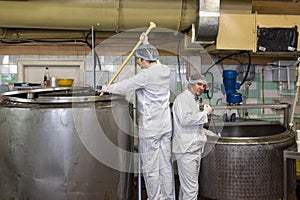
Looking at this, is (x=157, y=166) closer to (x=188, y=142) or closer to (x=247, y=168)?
(x=188, y=142)

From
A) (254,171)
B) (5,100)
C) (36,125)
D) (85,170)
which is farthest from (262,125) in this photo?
(5,100)

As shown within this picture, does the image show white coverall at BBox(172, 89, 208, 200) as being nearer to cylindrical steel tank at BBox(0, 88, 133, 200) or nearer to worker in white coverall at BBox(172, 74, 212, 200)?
worker in white coverall at BBox(172, 74, 212, 200)

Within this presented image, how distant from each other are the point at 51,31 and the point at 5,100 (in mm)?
1376

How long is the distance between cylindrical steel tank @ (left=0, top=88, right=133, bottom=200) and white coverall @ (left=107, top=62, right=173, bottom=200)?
0.41 metres

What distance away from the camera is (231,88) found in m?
3.40

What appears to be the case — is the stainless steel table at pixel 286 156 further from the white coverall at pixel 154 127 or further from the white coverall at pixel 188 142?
the white coverall at pixel 154 127

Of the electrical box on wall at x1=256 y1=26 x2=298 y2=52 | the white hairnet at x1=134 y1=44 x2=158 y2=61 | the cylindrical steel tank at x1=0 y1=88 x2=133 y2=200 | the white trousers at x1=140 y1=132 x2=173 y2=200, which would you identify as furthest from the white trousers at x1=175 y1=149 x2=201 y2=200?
the electrical box on wall at x1=256 y1=26 x2=298 y2=52

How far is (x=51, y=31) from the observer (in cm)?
343

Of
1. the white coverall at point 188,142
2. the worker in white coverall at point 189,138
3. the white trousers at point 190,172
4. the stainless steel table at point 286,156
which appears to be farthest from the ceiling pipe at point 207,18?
the stainless steel table at point 286,156

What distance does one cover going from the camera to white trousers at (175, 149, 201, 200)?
2617 mm

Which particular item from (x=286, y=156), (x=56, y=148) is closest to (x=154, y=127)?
(x=56, y=148)

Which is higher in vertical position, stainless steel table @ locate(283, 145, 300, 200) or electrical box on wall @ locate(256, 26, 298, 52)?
electrical box on wall @ locate(256, 26, 298, 52)

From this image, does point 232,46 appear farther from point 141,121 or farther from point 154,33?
point 141,121

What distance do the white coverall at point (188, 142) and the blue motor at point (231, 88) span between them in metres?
0.85
